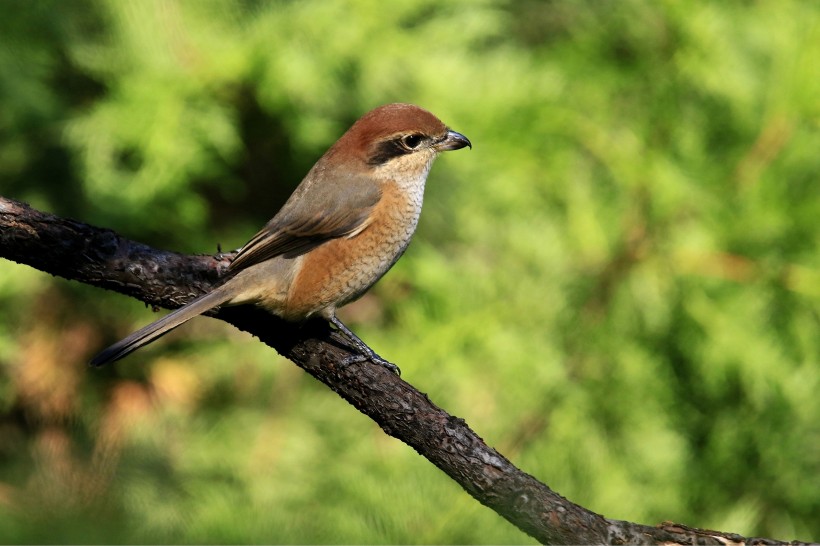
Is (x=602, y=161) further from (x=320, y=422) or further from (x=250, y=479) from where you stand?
(x=250, y=479)

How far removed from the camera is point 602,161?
18.7ft

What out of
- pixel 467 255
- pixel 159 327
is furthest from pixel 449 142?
pixel 467 255

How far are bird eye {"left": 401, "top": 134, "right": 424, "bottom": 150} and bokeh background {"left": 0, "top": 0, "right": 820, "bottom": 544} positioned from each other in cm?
143

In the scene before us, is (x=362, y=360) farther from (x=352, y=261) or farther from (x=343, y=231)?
(x=343, y=231)

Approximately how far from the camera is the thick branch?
2.51 m

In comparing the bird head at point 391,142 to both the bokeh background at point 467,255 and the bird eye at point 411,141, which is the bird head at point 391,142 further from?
the bokeh background at point 467,255

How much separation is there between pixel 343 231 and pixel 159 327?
0.77m

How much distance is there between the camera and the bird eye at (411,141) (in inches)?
146

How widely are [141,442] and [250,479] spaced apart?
650 mm

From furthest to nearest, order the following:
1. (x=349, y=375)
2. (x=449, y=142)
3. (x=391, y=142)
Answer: (x=449, y=142)
(x=391, y=142)
(x=349, y=375)

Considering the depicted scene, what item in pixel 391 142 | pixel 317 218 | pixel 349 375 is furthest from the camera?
pixel 391 142

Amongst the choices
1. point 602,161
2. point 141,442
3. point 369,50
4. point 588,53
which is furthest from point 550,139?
point 141,442

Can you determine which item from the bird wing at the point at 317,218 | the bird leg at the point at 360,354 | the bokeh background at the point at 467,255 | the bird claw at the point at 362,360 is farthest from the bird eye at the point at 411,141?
the bokeh background at the point at 467,255

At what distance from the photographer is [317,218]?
3.52 meters
